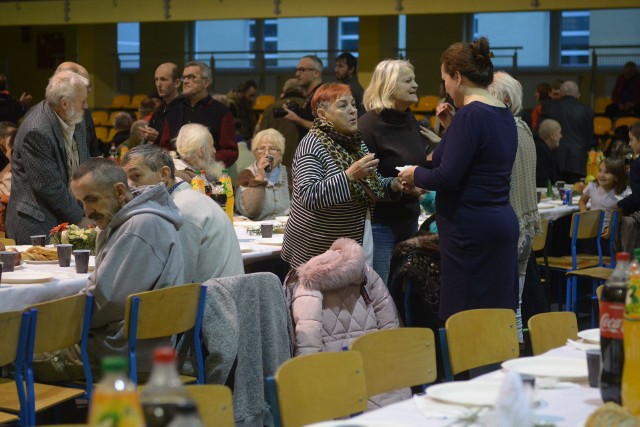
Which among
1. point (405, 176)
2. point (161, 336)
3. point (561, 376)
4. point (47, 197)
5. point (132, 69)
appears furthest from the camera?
point (132, 69)

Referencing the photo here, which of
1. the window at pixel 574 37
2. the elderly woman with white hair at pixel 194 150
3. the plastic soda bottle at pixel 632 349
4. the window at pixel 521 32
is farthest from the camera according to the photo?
the window at pixel 521 32

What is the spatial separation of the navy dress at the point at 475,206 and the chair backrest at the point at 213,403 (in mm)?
1870

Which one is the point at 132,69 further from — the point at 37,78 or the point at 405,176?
the point at 405,176

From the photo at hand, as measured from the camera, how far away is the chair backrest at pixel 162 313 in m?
3.79

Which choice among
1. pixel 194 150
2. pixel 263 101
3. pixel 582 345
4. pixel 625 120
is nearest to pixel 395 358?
pixel 582 345

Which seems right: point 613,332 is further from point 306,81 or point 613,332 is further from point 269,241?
point 306,81

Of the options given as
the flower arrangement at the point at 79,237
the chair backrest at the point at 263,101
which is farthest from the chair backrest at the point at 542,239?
the chair backrest at the point at 263,101

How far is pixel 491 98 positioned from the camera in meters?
4.14

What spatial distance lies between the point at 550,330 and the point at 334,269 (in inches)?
45.7

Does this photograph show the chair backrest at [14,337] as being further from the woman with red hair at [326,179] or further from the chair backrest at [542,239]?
the chair backrest at [542,239]

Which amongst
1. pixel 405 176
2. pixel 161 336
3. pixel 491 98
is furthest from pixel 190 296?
pixel 491 98

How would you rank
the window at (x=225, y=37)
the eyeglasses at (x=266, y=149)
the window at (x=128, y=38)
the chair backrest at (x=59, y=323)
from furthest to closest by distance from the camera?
the window at (x=128, y=38) < the window at (x=225, y=37) < the eyeglasses at (x=266, y=149) < the chair backrest at (x=59, y=323)

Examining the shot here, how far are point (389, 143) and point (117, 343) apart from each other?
1.73 meters

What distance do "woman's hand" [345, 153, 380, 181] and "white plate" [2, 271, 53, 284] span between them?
1.29m
